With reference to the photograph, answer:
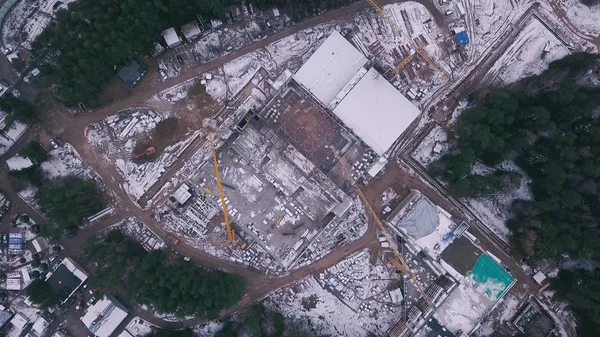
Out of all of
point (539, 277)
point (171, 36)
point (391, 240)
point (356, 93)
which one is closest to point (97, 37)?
point (171, 36)

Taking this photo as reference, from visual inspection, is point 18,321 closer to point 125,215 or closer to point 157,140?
point 125,215

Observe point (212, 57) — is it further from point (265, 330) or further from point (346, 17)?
point (265, 330)

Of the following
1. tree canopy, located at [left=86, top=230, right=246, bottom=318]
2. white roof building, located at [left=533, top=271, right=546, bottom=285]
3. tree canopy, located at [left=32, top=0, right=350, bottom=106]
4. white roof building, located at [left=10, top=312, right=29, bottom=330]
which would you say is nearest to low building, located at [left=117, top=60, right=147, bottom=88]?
tree canopy, located at [left=32, top=0, right=350, bottom=106]

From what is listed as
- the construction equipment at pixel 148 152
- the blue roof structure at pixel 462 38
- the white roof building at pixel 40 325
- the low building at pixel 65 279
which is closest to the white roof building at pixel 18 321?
the white roof building at pixel 40 325

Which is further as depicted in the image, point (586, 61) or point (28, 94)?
point (28, 94)

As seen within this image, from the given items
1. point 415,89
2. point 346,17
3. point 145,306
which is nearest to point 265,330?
point 145,306

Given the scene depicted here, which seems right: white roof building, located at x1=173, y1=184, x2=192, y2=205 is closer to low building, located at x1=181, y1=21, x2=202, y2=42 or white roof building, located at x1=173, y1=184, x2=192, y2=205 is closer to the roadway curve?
the roadway curve
